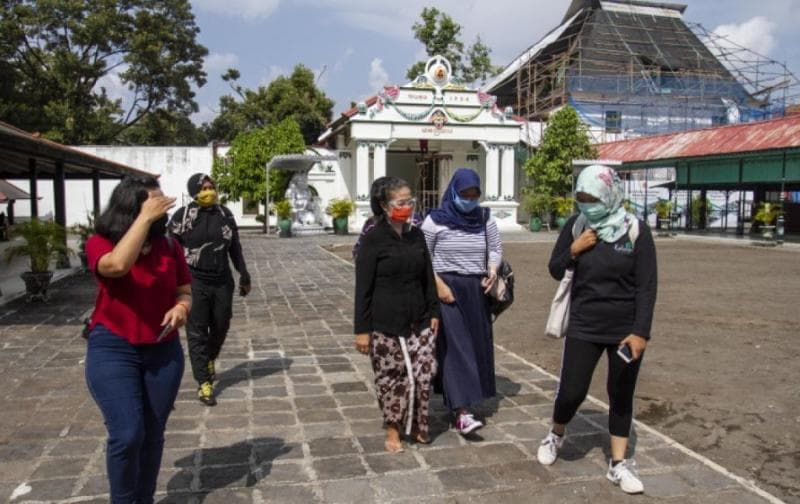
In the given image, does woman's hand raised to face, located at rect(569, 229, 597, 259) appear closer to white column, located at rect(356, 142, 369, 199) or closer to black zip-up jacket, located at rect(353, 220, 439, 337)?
black zip-up jacket, located at rect(353, 220, 439, 337)

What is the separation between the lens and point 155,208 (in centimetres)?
258

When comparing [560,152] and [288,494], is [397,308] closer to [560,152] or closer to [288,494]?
[288,494]

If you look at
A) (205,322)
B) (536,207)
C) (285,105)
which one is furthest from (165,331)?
(285,105)

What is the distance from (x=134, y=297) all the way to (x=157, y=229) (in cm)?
29

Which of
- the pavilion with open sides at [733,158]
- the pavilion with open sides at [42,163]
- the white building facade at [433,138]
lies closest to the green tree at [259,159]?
the white building facade at [433,138]

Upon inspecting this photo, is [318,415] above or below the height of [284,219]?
below

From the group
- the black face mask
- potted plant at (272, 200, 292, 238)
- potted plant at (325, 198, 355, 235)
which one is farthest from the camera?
potted plant at (325, 198, 355, 235)

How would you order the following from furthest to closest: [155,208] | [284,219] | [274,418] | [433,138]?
[433,138] → [284,219] → [274,418] → [155,208]

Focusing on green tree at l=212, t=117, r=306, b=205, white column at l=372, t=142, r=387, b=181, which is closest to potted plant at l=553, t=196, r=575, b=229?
white column at l=372, t=142, r=387, b=181

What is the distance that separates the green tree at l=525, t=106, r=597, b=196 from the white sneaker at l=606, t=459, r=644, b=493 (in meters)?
23.9

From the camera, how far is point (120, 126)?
36469 mm

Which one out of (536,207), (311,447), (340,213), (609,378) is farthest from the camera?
(536,207)

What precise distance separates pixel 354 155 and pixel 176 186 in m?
8.57

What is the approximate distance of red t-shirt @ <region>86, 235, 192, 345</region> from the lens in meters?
2.65
